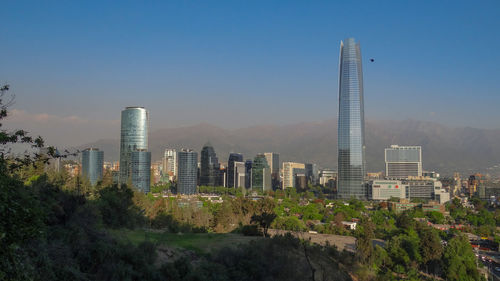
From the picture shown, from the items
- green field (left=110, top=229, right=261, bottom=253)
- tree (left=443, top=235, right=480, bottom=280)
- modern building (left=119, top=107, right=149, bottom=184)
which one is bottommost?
tree (left=443, top=235, right=480, bottom=280)

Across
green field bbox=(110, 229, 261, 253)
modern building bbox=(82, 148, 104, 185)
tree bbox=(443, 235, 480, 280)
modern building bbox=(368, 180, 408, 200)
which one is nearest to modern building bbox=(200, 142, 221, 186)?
modern building bbox=(82, 148, 104, 185)

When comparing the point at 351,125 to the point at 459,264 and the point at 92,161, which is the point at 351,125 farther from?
the point at 459,264

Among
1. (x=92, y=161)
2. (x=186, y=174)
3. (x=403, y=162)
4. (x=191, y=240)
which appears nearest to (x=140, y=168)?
(x=186, y=174)

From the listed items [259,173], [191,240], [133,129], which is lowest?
[191,240]

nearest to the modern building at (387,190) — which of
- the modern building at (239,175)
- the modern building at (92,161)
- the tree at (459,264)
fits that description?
the modern building at (239,175)

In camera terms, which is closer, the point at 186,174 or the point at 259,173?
the point at 186,174

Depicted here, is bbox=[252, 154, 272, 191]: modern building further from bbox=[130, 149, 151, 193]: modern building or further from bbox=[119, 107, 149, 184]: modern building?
bbox=[130, 149, 151, 193]: modern building

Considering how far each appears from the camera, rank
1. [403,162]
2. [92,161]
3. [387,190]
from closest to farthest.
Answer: [92,161]
[387,190]
[403,162]
